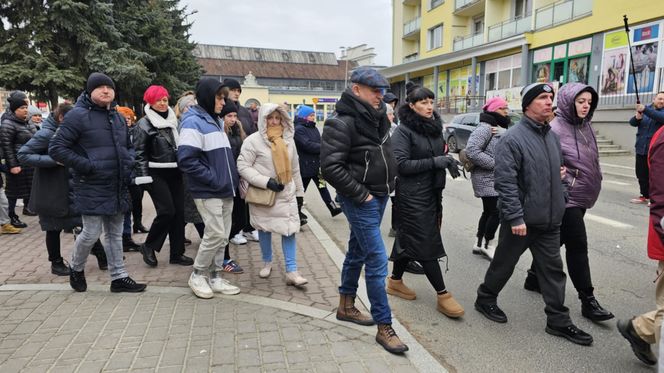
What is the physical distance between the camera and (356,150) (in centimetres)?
328

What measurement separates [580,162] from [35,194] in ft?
16.9

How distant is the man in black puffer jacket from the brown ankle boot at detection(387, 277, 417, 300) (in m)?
1.09

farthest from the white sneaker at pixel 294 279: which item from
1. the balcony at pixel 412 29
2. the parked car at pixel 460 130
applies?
the balcony at pixel 412 29

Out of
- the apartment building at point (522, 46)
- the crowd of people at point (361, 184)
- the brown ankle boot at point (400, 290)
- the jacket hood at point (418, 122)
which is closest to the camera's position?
the crowd of people at point (361, 184)

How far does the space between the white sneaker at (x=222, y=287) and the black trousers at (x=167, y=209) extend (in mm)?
1031

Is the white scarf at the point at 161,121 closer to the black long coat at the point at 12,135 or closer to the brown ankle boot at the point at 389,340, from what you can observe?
the black long coat at the point at 12,135

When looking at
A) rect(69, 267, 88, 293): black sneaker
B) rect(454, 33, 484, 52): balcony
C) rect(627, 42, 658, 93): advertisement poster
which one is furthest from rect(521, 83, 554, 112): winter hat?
rect(454, 33, 484, 52): balcony

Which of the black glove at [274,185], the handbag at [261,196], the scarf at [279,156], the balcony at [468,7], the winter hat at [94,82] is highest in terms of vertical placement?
the balcony at [468,7]

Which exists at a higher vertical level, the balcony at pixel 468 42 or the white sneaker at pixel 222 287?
the balcony at pixel 468 42

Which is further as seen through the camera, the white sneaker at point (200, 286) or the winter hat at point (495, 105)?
the winter hat at point (495, 105)

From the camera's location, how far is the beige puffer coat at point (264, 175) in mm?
4508

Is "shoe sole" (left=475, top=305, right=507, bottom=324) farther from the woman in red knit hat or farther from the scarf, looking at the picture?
the woman in red knit hat

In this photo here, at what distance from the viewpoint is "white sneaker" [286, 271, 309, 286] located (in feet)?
14.7

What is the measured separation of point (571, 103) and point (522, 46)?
22.9 m
